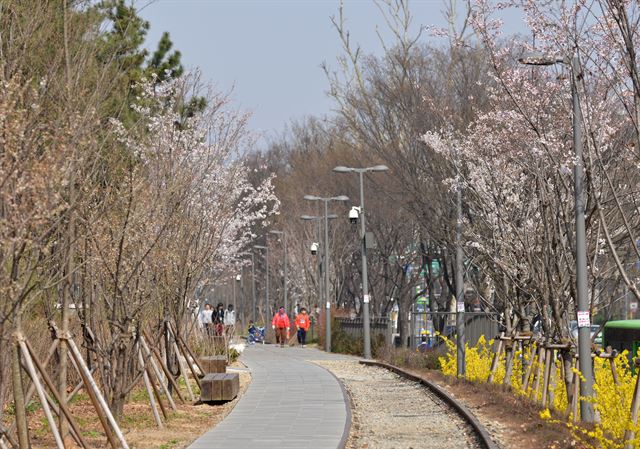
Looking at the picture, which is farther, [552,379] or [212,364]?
[212,364]

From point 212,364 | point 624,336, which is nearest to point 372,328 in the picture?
point 212,364

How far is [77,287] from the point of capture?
20.2 m

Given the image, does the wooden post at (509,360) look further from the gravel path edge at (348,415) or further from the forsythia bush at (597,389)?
the gravel path edge at (348,415)

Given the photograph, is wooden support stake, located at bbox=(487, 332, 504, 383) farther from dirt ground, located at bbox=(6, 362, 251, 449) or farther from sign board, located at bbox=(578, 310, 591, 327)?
sign board, located at bbox=(578, 310, 591, 327)

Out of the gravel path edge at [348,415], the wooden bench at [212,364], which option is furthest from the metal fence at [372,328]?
the wooden bench at [212,364]

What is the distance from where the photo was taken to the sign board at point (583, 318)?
18031 mm

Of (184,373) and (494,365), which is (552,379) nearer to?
(494,365)

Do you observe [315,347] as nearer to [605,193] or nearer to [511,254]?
[511,254]

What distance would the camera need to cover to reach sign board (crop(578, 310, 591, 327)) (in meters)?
18.0

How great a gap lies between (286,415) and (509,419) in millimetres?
3715

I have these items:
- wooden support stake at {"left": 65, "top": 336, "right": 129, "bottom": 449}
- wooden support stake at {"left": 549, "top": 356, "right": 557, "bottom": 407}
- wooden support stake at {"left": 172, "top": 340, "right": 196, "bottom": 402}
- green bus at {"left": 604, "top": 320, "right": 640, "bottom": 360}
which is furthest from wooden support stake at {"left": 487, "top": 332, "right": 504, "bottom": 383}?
wooden support stake at {"left": 65, "top": 336, "right": 129, "bottom": 449}

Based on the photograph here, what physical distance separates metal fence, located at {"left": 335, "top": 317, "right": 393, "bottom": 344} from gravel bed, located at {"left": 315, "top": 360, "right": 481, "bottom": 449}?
13.1 m

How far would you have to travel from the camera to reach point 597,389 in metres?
17.8

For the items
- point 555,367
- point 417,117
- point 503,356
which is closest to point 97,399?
point 555,367
